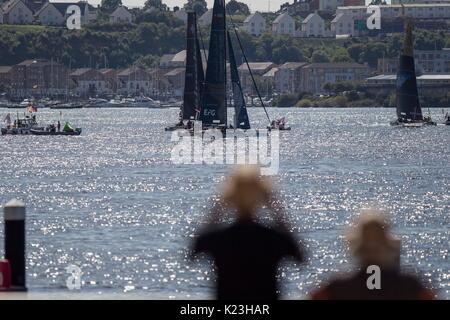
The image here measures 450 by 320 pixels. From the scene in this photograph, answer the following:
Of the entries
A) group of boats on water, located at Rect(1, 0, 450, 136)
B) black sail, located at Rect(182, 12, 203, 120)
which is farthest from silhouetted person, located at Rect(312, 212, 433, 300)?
black sail, located at Rect(182, 12, 203, 120)

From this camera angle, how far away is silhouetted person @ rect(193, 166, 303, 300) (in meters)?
10.0

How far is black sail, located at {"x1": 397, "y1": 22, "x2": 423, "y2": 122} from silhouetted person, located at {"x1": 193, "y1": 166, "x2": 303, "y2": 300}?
3578 inches

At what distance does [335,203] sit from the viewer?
43312mm

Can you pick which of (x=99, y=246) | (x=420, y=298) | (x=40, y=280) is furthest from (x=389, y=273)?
(x=99, y=246)

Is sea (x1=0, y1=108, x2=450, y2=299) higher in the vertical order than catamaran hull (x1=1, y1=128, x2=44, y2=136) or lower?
higher

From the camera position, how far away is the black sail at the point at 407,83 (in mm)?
100812

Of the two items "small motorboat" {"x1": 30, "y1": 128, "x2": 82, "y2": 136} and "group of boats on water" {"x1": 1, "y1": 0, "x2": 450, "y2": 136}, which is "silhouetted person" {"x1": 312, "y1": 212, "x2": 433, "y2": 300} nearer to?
"group of boats on water" {"x1": 1, "y1": 0, "x2": 450, "y2": 136}

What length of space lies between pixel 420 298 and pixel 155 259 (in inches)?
810

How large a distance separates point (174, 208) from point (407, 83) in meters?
60.2

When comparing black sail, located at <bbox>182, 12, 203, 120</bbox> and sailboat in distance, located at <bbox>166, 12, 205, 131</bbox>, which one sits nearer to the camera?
sailboat in distance, located at <bbox>166, 12, 205, 131</bbox>

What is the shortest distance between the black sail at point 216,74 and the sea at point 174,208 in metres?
2.69

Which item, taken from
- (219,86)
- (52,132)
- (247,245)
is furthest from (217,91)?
(247,245)

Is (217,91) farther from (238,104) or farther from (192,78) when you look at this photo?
(192,78)

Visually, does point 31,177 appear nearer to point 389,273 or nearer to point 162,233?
point 162,233
